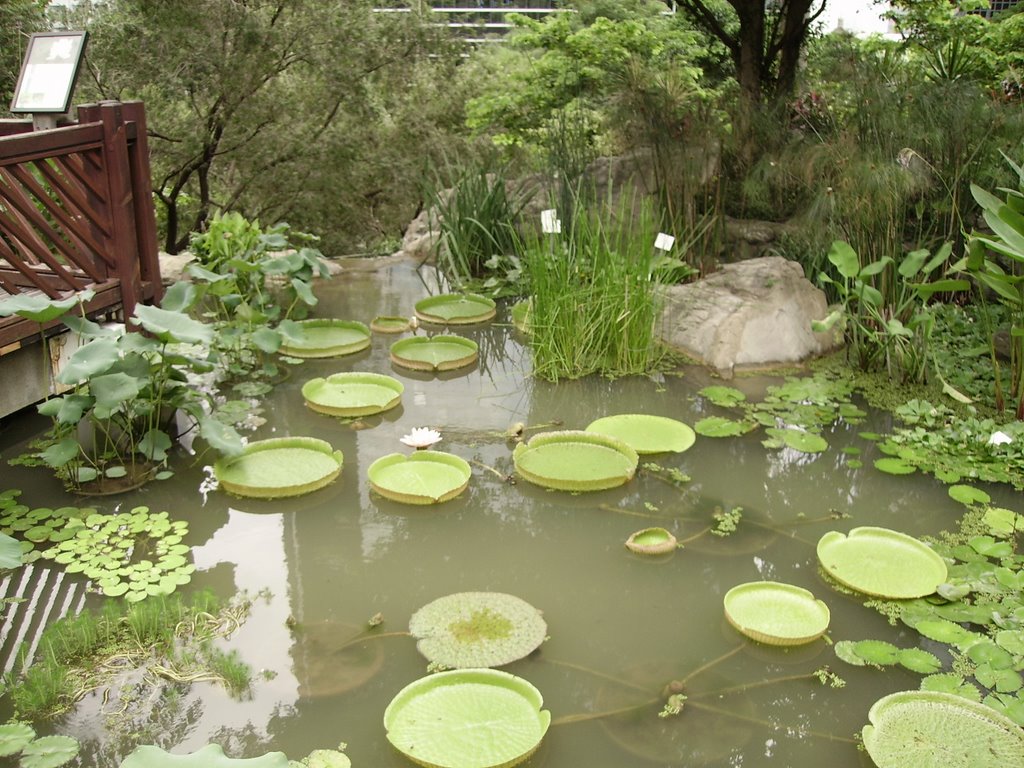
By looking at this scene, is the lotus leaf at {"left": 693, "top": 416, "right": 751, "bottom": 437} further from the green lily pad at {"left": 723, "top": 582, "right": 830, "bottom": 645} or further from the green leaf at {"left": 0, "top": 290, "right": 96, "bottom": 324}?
the green leaf at {"left": 0, "top": 290, "right": 96, "bottom": 324}

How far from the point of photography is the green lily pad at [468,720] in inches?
74.4

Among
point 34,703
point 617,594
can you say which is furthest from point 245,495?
point 617,594

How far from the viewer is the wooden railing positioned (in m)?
3.03

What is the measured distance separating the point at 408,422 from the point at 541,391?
0.64 metres

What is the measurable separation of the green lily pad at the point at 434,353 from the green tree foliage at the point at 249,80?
2.59m

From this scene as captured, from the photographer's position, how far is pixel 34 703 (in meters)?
2.05

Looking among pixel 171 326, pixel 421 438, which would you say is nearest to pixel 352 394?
pixel 421 438

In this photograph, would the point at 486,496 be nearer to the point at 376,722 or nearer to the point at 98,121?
the point at 376,722

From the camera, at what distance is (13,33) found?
5.11 m

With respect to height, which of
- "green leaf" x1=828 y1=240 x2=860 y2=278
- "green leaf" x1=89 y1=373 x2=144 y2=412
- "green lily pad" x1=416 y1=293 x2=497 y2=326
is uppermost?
"green leaf" x1=828 y1=240 x2=860 y2=278

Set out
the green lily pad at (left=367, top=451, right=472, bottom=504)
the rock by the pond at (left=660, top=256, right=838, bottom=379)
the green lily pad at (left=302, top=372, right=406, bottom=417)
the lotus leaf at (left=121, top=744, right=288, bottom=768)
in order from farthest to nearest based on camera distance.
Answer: the rock by the pond at (left=660, top=256, right=838, bottom=379) < the green lily pad at (left=302, top=372, right=406, bottom=417) < the green lily pad at (left=367, top=451, right=472, bottom=504) < the lotus leaf at (left=121, top=744, right=288, bottom=768)

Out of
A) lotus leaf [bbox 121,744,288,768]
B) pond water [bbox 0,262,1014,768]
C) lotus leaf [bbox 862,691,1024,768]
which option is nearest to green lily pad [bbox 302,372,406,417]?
pond water [bbox 0,262,1014,768]

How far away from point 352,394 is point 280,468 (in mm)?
695

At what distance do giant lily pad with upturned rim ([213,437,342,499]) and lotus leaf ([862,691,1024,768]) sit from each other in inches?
72.4
